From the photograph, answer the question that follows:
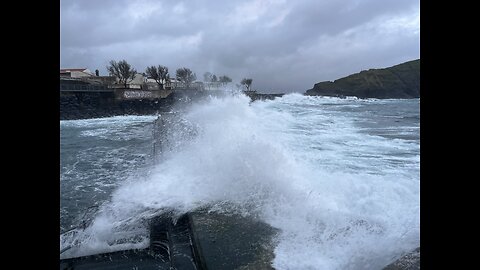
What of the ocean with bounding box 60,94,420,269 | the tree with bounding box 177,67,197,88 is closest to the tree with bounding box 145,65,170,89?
the tree with bounding box 177,67,197,88

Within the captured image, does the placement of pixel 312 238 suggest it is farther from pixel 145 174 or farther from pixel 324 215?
pixel 145 174

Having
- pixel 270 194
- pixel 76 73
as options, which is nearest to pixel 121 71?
pixel 76 73

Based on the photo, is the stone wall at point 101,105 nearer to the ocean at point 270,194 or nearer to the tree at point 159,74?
the tree at point 159,74

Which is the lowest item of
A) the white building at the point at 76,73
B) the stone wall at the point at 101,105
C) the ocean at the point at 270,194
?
the ocean at the point at 270,194

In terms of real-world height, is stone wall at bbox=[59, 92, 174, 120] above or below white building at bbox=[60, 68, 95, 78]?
below

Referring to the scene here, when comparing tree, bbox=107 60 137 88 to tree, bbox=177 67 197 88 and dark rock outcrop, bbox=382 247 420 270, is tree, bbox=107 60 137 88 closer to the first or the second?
tree, bbox=177 67 197 88

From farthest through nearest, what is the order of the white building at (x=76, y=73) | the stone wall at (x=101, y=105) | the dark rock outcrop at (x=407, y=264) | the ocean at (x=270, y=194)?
the white building at (x=76, y=73) < the stone wall at (x=101, y=105) < the ocean at (x=270, y=194) < the dark rock outcrop at (x=407, y=264)

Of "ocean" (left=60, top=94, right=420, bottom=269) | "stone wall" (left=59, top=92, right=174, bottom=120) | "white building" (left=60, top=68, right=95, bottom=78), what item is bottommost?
"ocean" (left=60, top=94, right=420, bottom=269)

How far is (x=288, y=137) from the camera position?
13.7 meters

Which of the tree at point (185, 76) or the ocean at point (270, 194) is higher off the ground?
the tree at point (185, 76)

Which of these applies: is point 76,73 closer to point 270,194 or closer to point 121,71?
point 121,71

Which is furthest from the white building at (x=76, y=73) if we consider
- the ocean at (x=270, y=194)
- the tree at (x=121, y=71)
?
the ocean at (x=270, y=194)

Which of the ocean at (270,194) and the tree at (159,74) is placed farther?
the tree at (159,74)
